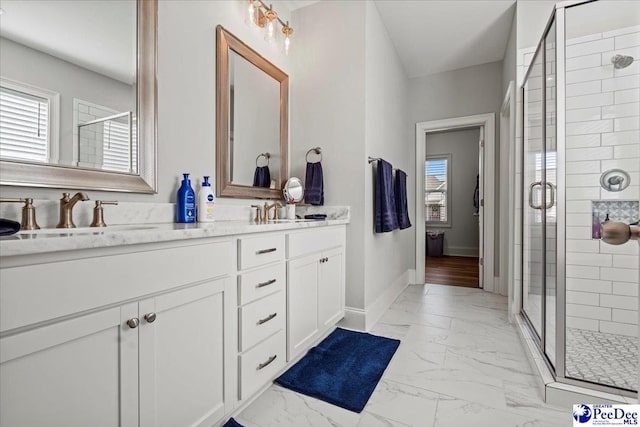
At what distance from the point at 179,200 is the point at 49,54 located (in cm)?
75

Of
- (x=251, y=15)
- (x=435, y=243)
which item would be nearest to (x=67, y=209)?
(x=251, y=15)

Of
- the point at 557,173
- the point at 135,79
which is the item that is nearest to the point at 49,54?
the point at 135,79

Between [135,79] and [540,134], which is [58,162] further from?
[540,134]

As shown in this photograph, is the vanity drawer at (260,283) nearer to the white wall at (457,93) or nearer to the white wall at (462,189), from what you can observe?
the white wall at (457,93)

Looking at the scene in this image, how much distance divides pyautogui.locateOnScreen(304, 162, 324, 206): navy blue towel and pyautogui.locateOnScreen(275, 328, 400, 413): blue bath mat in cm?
102

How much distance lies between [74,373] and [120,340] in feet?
0.40

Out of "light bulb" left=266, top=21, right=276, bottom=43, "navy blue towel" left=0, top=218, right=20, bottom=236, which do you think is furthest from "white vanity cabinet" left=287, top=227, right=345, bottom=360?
"light bulb" left=266, top=21, right=276, bottom=43

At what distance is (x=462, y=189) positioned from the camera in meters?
6.15

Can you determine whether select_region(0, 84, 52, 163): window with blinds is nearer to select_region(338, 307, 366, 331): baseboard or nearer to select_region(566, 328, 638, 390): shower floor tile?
select_region(338, 307, 366, 331): baseboard

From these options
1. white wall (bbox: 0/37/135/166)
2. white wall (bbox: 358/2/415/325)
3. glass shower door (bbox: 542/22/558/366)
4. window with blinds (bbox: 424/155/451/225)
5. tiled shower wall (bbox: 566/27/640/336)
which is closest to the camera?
white wall (bbox: 0/37/135/166)

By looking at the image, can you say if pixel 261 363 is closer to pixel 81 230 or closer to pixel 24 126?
pixel 81 230

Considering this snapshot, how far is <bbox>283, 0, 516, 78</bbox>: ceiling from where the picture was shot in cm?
261

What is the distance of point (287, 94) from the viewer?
8.40 ft

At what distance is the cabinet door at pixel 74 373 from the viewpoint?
69cm
